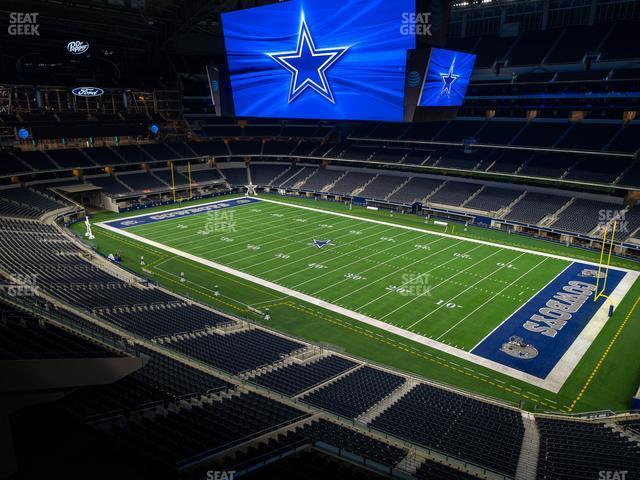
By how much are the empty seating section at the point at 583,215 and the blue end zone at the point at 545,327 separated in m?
9.14

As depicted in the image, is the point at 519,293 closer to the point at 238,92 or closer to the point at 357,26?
the point at 357,26

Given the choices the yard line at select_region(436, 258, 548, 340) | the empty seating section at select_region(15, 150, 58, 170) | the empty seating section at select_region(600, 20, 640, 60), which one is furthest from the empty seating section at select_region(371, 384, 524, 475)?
the empty seating section at select_region(15, 150, 58, 170)

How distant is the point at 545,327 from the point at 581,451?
11.7 meters

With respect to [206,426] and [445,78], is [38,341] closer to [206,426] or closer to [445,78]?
[206,426]

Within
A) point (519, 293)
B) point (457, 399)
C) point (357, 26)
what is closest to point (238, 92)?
point (357, 26)

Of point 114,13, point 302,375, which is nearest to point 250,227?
point 114,13

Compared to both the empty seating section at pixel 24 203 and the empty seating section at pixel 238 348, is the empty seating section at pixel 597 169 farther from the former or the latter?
the empty seating section at pixel 24 203

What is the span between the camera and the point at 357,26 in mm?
29047

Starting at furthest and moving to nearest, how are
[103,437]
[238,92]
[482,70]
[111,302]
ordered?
[482,70] < [238,92] < [111,302] < [103,437]

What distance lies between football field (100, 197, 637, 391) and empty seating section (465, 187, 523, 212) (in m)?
6.77

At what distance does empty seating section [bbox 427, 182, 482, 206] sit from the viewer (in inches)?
1867

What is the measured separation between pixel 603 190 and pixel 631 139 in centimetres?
483

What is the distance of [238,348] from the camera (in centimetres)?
1959

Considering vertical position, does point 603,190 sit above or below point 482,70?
below
